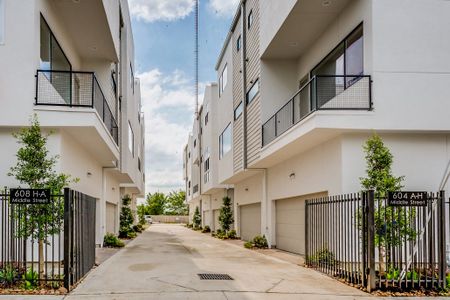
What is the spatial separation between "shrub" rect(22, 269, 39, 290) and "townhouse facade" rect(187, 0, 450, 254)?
7414 mm

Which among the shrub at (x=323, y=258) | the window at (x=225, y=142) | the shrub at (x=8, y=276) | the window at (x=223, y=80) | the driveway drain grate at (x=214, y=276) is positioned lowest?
the driveway drain grate at (x=214, y=276)

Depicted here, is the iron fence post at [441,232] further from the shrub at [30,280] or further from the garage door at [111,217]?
the garage door at [111,217]

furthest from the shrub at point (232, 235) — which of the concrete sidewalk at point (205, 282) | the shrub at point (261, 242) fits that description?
the concrete sidewalk at point (205, 282)

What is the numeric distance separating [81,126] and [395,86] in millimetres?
8162

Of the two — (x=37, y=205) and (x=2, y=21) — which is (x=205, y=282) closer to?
(x=37, y=205)

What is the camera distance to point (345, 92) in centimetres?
1289

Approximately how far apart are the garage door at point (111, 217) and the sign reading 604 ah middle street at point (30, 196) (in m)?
15.5

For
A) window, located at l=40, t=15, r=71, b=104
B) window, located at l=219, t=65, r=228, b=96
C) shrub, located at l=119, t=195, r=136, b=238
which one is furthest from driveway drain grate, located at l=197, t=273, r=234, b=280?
shrub, located at l=119, t=195, r=136, b=238

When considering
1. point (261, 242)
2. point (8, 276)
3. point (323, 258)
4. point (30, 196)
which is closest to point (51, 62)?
point (30, 196)

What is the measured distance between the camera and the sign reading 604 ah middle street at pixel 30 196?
9406 mm

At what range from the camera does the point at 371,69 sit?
12.2 m

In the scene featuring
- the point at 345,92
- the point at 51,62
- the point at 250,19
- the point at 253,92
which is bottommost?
the point at 345,92

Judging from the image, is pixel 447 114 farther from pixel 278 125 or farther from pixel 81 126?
pixel 81 126

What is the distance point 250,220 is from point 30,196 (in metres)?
16.7
